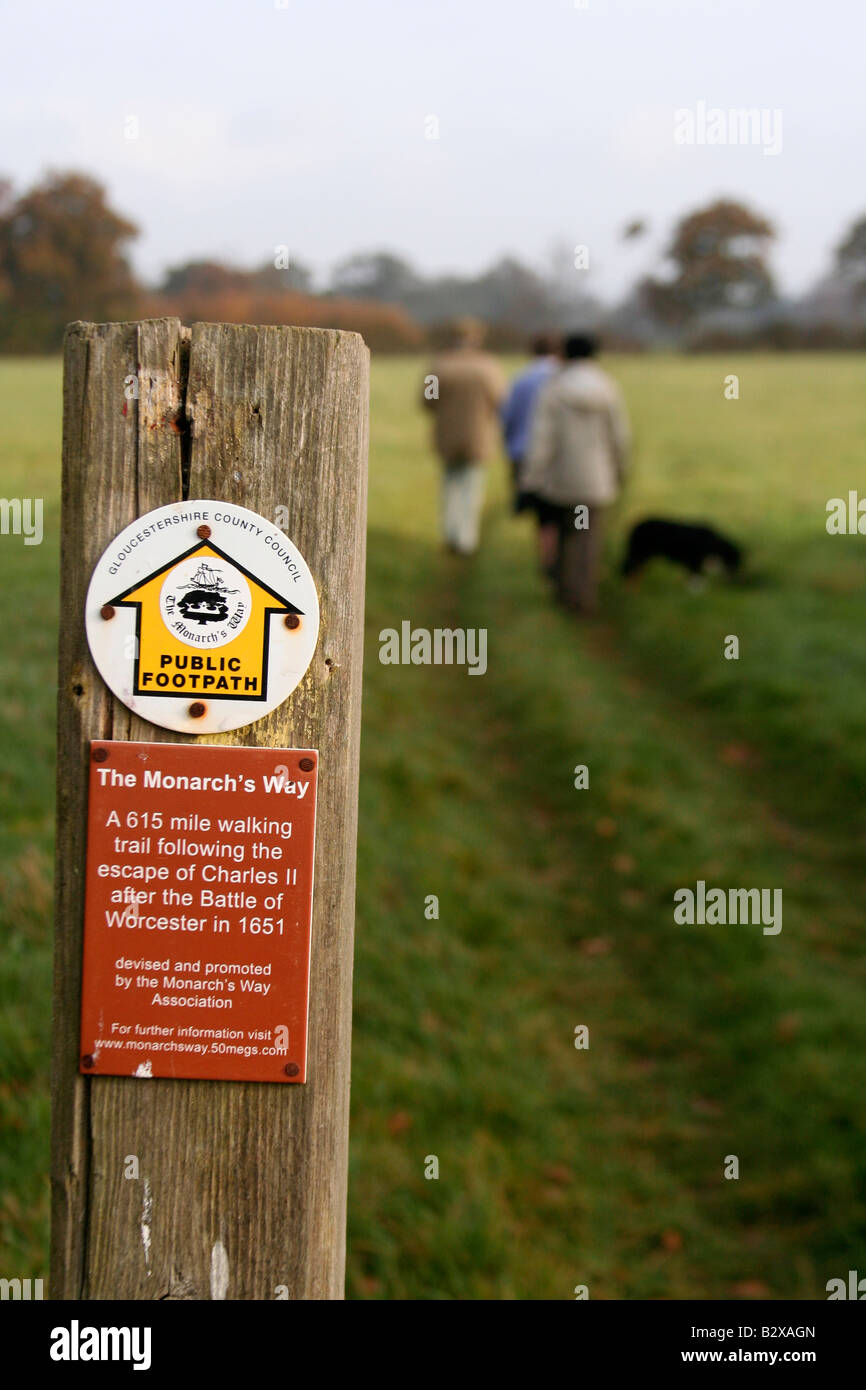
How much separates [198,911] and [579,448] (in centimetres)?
906

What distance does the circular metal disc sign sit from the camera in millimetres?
1389

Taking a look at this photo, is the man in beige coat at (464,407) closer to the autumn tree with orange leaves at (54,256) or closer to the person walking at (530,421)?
the person walking at (530,421)

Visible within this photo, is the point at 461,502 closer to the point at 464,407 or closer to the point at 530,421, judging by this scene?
the point at 464,407

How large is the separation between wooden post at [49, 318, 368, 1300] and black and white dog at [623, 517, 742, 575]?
944 cm

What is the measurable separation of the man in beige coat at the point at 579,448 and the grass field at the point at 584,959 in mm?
1062

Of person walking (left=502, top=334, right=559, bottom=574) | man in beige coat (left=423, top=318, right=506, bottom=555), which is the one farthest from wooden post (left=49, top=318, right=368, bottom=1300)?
man in beige coat (left=423, top=318, right=506, bottom=555)

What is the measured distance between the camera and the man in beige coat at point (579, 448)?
32.4 feet

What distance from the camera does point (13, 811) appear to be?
169 inches

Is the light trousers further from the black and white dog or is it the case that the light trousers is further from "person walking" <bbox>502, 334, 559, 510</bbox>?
the black and white dog

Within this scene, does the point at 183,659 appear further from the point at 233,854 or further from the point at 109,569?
the point at 233,854

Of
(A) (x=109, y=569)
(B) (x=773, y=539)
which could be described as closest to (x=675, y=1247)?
(A) (x=109, y=569)

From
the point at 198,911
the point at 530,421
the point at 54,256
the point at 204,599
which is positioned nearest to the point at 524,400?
the point at 530,421

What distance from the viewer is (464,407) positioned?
11641 millimetres
